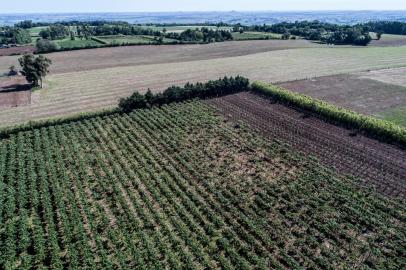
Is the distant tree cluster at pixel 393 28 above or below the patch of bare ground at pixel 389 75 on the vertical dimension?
above

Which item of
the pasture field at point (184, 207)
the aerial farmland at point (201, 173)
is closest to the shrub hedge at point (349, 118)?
the aerial farmland at point (201, 173)

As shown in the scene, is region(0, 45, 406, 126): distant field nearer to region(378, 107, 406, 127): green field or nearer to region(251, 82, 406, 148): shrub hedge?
region(251, 82, 406, 148): shrub hedge

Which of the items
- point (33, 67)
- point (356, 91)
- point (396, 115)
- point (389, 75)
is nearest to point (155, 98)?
point (33, 67)

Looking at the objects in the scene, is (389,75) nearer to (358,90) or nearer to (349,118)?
(358,90)

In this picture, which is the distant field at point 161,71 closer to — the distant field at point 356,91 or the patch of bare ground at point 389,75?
the patch of bare ground at point 389,75

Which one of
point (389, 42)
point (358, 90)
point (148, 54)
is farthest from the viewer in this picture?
point (389, 42)

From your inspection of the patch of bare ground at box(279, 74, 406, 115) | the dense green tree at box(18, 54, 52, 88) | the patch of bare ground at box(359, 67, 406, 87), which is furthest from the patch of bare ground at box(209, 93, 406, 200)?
the dense green tree at box(18, 54, 52, 88)

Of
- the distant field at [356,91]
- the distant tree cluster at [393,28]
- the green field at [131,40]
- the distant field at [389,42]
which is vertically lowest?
the distant field at [356,91]
